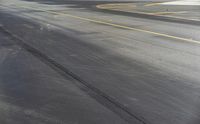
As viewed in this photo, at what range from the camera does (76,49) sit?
9.15m

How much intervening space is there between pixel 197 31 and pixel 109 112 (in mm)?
8148

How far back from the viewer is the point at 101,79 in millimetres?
6328

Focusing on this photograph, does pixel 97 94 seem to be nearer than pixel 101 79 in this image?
Yes

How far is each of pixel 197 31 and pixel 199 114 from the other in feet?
25.4

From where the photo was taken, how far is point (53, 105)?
197 inches

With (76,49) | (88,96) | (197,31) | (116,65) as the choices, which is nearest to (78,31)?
(76,49)

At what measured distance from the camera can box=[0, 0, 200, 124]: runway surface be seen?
4648mm

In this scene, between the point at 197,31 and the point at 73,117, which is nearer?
the point at 73,117

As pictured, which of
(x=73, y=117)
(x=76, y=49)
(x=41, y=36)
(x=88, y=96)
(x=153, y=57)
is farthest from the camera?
(x=41, y=36)

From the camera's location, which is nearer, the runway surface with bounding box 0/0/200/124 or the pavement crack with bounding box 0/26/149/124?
the pavement crack with bounding box 0/26/149/124

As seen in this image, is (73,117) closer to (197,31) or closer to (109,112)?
(109,112)

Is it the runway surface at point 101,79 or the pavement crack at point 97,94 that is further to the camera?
the runway surface at point 101,79

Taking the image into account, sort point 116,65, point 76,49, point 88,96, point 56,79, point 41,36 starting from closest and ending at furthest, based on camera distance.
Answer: point 88,96, point 56,79, point 116,65, point 76,49, point 41,36

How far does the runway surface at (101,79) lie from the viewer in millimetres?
4648
